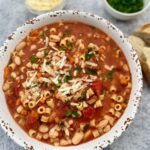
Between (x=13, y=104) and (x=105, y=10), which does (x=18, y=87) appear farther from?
(x=105, y=10)

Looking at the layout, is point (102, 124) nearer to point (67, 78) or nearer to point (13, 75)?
point (67, 78)

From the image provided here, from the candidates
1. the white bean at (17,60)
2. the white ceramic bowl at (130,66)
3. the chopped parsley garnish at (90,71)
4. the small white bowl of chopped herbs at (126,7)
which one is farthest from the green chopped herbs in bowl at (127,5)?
the white bean at (17,60)

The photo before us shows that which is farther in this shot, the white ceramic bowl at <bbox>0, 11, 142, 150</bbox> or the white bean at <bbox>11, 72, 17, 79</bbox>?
the white bean at <bbox>11, 72, 17, 79</bbox>

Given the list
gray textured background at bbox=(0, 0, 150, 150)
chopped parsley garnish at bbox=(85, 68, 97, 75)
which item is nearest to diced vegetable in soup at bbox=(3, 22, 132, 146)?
chopped parsley garnish at bbox=(85, 68, 97, 75)

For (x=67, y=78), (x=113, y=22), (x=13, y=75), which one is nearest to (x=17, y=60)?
(x=13, y=75)

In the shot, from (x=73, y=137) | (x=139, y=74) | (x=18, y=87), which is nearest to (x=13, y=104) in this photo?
(x=18, y=87)

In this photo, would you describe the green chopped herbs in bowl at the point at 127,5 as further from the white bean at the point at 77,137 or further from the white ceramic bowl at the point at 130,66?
the white bean at the point at 77,137

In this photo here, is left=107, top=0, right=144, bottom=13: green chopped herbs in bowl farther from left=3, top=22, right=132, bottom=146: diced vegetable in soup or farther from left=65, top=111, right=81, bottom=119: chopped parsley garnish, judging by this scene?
left=65, top=111, right=81, bottom=119: chopped parsley garnish
